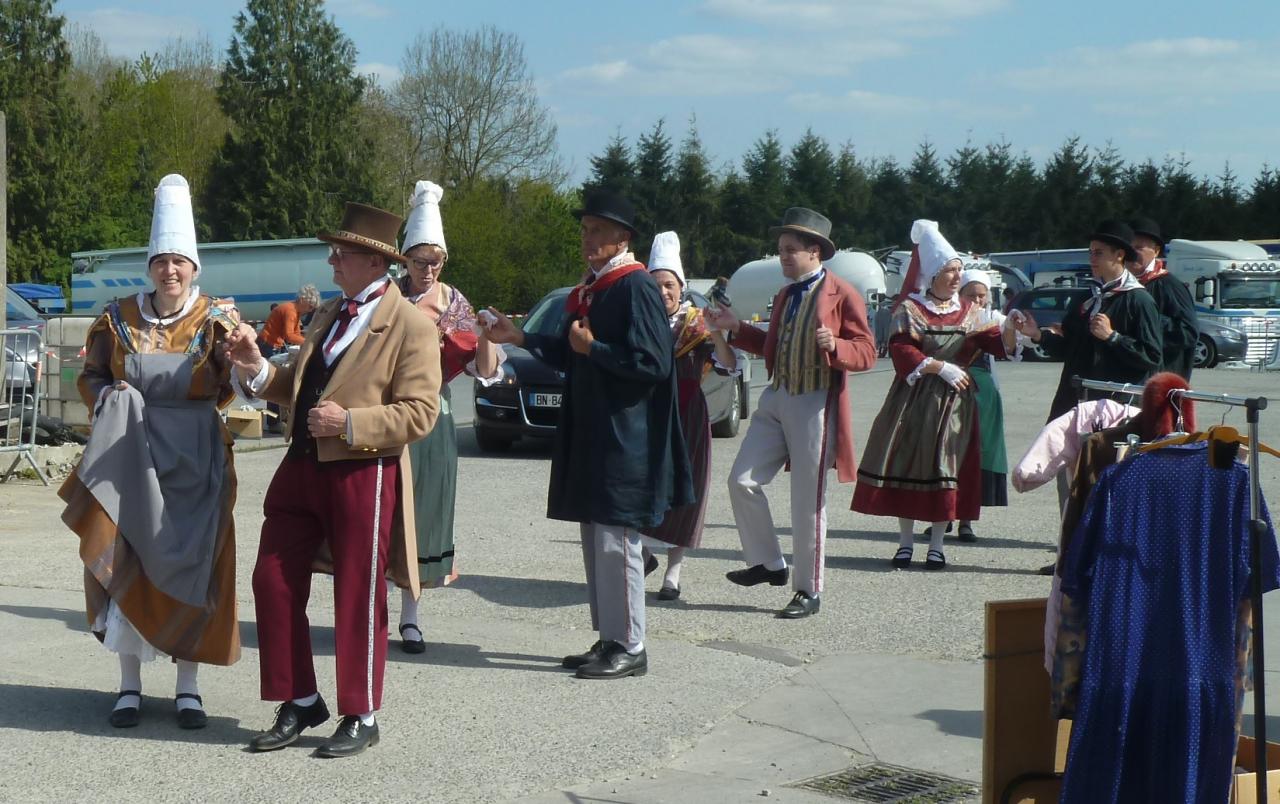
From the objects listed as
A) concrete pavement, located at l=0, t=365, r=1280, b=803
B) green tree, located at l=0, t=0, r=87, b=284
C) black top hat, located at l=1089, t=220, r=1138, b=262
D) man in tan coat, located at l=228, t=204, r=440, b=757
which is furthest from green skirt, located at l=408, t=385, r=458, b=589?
green tree, located at l=0, t=0, r=87, b=284

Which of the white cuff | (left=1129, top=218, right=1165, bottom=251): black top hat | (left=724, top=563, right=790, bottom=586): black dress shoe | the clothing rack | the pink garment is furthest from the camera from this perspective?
the white cuff

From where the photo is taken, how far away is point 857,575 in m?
8.78

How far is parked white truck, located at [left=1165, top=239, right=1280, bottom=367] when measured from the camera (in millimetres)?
31875

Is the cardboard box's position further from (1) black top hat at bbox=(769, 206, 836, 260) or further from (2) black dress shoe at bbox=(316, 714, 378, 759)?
(1) black top hat at bbox=(769, 206, 836, 260)

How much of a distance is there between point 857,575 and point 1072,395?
1605 mm

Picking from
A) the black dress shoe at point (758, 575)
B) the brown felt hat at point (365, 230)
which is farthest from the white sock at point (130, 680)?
the black dress shoe at point (758, 575)

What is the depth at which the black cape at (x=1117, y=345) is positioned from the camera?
809 centimetres

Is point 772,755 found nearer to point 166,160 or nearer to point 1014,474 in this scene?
point 1014,474

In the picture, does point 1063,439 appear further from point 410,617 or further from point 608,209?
point 410,617

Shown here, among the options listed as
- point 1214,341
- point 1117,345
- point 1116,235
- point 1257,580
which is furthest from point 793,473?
point 1214,341

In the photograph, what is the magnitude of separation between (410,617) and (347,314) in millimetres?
1996

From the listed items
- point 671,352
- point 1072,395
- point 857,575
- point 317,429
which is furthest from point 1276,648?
point 317,429

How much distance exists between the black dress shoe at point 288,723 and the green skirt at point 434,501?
5.11 feet

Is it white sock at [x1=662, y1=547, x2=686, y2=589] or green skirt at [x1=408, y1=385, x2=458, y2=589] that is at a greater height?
green skirt at [x1=408, y1=385, x2=458, y2=589]
